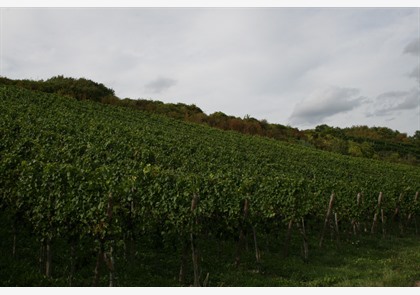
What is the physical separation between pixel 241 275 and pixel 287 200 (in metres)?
4.02

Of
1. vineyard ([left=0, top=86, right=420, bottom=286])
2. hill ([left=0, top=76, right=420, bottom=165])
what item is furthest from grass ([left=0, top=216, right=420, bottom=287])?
hill ([left=0, top=76, right=420, bottom=165])

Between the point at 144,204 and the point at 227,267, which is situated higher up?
the point at 144,204

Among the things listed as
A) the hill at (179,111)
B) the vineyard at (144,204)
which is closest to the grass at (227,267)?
the vineyard at (144,204)

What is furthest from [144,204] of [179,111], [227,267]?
[179,111]

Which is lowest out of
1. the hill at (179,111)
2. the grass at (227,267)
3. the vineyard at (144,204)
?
the grass at (227,267)

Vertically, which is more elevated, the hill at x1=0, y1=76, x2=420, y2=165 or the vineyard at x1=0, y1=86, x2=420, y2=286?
the hill at x1=0, y1=76, x2=420, y2=165

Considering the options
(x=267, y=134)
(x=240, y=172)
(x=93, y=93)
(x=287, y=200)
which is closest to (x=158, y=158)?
(x=240, y=172)

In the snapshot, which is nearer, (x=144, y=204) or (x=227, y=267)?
(x=144, y=204)

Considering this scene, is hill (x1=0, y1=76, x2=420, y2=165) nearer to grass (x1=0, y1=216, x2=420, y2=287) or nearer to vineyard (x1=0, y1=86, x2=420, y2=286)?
vineyard (x1=0, y1=86, x2=420, y2=286)

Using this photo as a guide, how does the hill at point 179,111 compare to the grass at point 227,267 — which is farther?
the hill at point 179,111

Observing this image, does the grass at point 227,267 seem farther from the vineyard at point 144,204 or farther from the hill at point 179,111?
the hill at point 179,111

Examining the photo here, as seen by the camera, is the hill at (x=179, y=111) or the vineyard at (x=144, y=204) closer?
the vineyard at (x=144, y=204)

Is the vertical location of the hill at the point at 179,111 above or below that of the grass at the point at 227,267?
above

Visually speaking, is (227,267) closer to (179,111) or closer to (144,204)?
(144,204)
